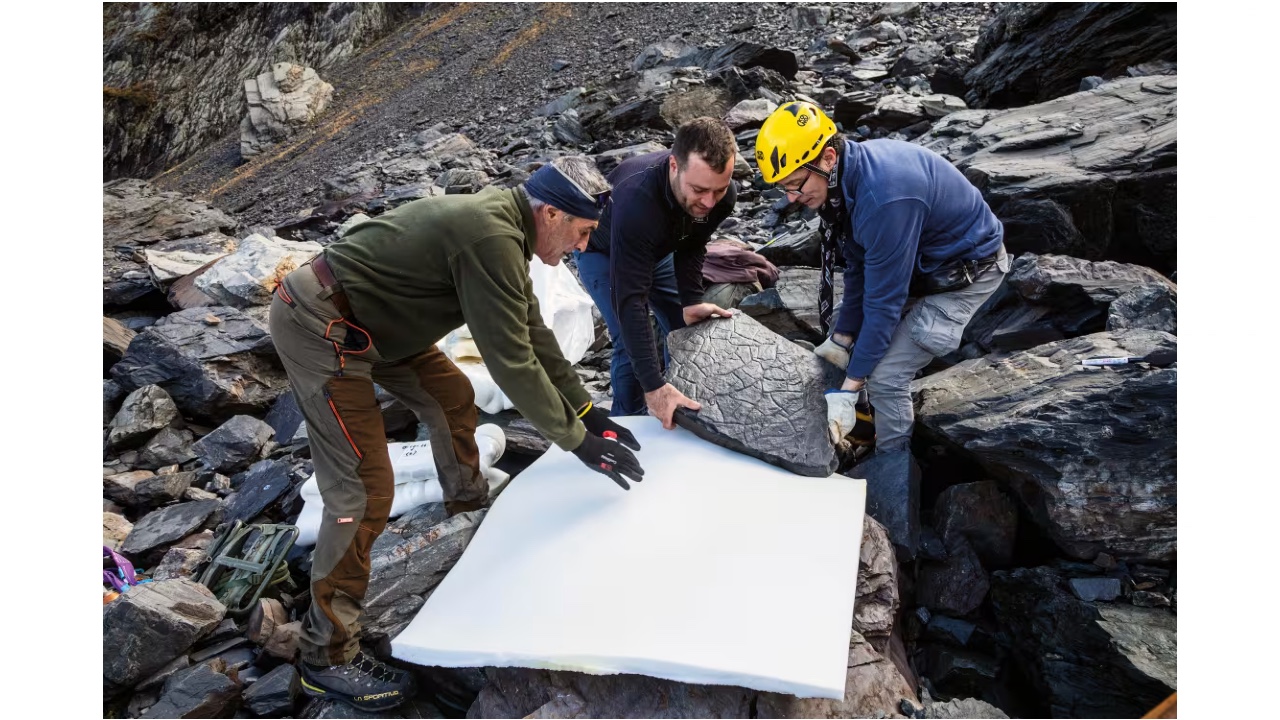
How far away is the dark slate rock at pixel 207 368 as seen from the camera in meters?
5.26

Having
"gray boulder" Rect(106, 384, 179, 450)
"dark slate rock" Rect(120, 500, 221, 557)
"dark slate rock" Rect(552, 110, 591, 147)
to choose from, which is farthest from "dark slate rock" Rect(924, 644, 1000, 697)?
"dark slate rock" Rect(552, 110, 591, 147)

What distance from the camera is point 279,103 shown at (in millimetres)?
17578

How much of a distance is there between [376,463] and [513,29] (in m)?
16.1

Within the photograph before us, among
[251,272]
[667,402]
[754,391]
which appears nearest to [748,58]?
[251,272]

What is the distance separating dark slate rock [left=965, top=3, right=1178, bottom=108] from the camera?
22.8 ft

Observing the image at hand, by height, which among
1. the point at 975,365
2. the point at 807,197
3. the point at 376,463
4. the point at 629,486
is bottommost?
the point at 975,365

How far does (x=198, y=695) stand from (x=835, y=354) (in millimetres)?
2904

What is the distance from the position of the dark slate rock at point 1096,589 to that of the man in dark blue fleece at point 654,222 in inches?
64.2

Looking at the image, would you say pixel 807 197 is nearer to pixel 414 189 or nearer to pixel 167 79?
pixel 414 189

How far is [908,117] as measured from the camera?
7.33 m

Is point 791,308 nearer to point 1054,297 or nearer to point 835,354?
point 835,354

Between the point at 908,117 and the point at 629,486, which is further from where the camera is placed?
the point at 908,117

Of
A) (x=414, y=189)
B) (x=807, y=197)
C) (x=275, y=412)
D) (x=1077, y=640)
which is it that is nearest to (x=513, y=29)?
(x=414, y=189)

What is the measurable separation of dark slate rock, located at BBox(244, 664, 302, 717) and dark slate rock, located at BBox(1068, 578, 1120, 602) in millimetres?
3006
